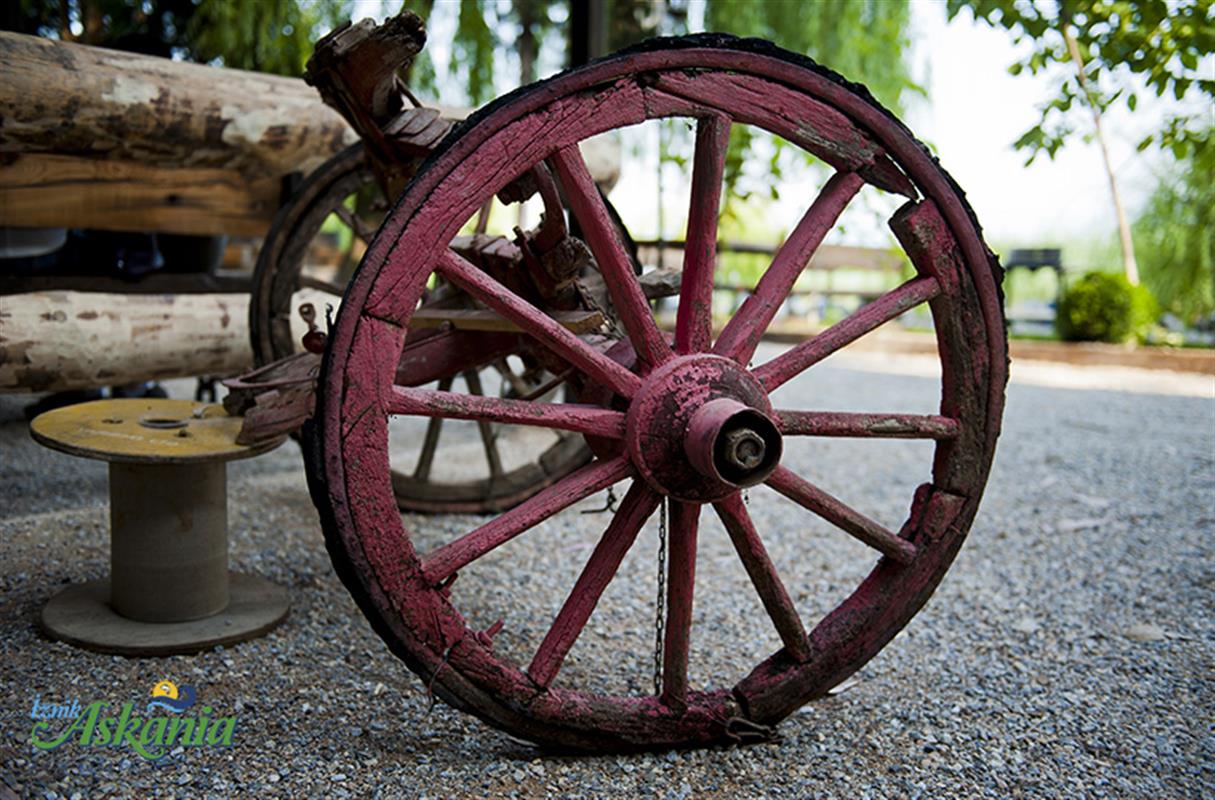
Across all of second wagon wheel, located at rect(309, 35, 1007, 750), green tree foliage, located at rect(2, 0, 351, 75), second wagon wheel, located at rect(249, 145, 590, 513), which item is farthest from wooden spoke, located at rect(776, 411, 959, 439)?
green tree foliage, located at rect(2, 0, 351, 75)

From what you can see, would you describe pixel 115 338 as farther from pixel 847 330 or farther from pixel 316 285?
pixel 847 330

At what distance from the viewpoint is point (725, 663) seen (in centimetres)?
240

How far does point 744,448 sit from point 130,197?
272 cm

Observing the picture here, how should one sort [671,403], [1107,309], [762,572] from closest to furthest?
[671,403] → [762,572] → [1107,309]

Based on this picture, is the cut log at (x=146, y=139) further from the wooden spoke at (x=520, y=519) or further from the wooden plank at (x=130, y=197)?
the wooden spoke at (x=520, y=519)

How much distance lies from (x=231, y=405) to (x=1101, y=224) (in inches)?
452

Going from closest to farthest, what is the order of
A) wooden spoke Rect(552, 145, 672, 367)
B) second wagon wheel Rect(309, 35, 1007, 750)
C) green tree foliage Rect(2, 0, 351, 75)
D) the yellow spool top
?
1. second wagon wheel Rect(309, 35, 1007, 750)
2. wooden spoke Rect(552, 145, 672, 367)
3. the yellow spool top
4. green tree foliage Rect(2, 0, 351, 75)

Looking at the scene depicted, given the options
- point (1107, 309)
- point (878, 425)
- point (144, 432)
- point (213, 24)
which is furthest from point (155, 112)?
point (1107, 309)

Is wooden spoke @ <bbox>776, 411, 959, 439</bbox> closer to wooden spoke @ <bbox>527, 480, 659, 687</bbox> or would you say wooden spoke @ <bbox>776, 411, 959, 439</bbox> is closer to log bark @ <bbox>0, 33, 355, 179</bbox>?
wooden spoke @ <bbox>527, 480, 659, 687</bbox>

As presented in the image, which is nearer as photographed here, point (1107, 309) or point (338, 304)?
point (338, 304)

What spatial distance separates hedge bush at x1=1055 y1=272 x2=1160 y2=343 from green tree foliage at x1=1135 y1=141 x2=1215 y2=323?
118 cm

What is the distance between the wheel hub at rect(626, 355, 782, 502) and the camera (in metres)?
1.69

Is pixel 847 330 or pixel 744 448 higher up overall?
pixel 847 330

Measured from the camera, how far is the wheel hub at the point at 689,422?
1.69 meters
